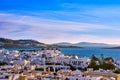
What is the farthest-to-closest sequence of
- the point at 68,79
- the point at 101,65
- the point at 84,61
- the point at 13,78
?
1. the point at 84,61
2. the point at 101,65
3. the point at 68,79
4. the point at 13,78

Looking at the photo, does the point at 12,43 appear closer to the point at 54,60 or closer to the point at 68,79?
the point at 54,60

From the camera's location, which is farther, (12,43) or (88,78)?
(12,43)

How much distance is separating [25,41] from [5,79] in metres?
82.4

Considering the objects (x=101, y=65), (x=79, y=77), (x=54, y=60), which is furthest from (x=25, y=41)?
(x=79, y=77)

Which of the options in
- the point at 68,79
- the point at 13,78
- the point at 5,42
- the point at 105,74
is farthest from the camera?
the point at 5,42

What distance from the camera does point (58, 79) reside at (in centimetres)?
1426

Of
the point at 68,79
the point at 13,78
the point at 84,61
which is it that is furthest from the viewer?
the point at 84,61

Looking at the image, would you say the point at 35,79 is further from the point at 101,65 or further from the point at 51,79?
the point at 101,65

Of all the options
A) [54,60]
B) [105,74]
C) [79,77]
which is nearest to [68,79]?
[79,77]

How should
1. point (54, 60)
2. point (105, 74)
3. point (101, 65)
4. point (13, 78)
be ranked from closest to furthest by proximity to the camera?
point (13, 78) < point (105, 74) < point (101, 65) < point (54, 60)

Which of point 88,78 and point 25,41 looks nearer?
point 88,78

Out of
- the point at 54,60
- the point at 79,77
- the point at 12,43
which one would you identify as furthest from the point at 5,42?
the point at 79,77

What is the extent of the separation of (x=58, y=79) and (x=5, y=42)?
77.4 m

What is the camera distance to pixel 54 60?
2723 centimetres
